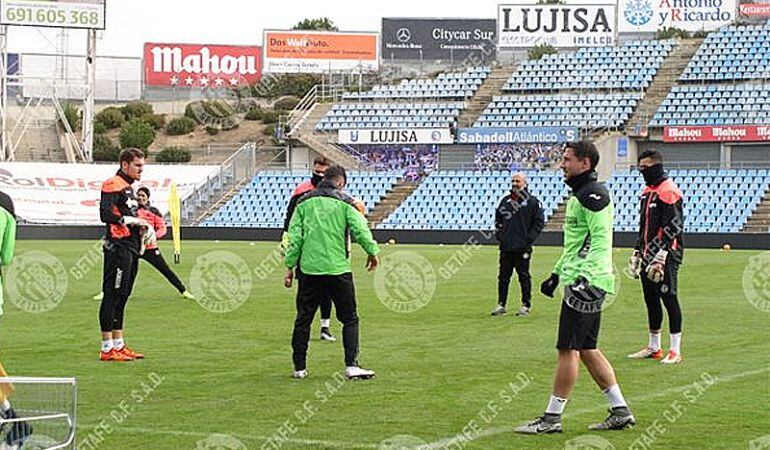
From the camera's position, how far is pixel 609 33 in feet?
214

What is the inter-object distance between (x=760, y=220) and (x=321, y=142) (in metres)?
19.8

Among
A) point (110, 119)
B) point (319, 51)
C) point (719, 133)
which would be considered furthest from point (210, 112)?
point (719, 133)

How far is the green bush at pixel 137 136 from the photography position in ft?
211

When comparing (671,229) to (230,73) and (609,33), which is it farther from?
(230,73)

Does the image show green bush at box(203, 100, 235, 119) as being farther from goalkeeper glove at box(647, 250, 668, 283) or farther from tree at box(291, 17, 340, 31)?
goalkeeper glove at box(647, 250, 668, 283)

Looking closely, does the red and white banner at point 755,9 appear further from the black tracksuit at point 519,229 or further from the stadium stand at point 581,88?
the black tracksuit at point 519,229

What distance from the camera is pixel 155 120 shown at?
69.5m

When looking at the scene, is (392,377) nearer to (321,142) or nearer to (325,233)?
(325,233)

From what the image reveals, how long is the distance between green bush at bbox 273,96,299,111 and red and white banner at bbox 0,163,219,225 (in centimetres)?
2271

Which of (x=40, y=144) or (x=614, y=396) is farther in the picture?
(x=40, y=144)

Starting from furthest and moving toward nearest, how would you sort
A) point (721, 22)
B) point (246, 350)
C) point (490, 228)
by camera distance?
1. point (721, 22)
2. point (490, 228)
3. point (246, 350)

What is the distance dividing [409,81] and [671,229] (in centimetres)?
4861

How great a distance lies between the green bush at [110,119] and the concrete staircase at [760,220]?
37.0 metres

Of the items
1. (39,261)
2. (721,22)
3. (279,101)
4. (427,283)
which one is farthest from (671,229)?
(279,101)
